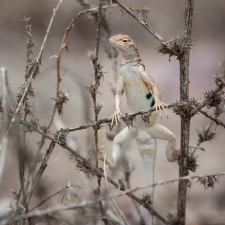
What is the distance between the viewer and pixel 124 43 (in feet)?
3.58

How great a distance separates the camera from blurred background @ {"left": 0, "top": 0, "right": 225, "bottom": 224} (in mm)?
2352

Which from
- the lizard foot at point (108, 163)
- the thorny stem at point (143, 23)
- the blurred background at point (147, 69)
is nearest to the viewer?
the thorny stem at point (143, 23)

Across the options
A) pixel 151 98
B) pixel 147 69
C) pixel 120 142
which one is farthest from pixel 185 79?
pixel 147 69

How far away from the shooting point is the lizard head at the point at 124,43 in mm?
1086

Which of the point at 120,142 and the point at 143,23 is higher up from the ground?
the point at 143,23

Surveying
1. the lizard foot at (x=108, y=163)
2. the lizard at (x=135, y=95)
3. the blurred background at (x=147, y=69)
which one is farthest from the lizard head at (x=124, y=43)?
the blurred background at (x=147, y=69)

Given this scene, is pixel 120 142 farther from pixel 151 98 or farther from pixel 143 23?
pixel 143 23

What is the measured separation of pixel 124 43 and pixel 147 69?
302 cm

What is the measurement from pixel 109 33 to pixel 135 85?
504 mm

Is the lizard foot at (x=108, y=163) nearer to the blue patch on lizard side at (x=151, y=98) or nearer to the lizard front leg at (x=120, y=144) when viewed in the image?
the lizard front leg at (x=120, y=144)

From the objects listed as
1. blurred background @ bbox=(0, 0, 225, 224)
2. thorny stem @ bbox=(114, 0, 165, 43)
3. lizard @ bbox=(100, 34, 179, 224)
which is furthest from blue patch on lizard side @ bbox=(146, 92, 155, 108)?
blurred background @ bbox=(0, 0, 225, 224)

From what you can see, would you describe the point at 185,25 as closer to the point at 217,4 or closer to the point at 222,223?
the point at 222,223

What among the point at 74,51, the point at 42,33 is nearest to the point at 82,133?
the point at 74,51

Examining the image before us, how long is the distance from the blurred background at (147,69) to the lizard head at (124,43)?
889 mm
